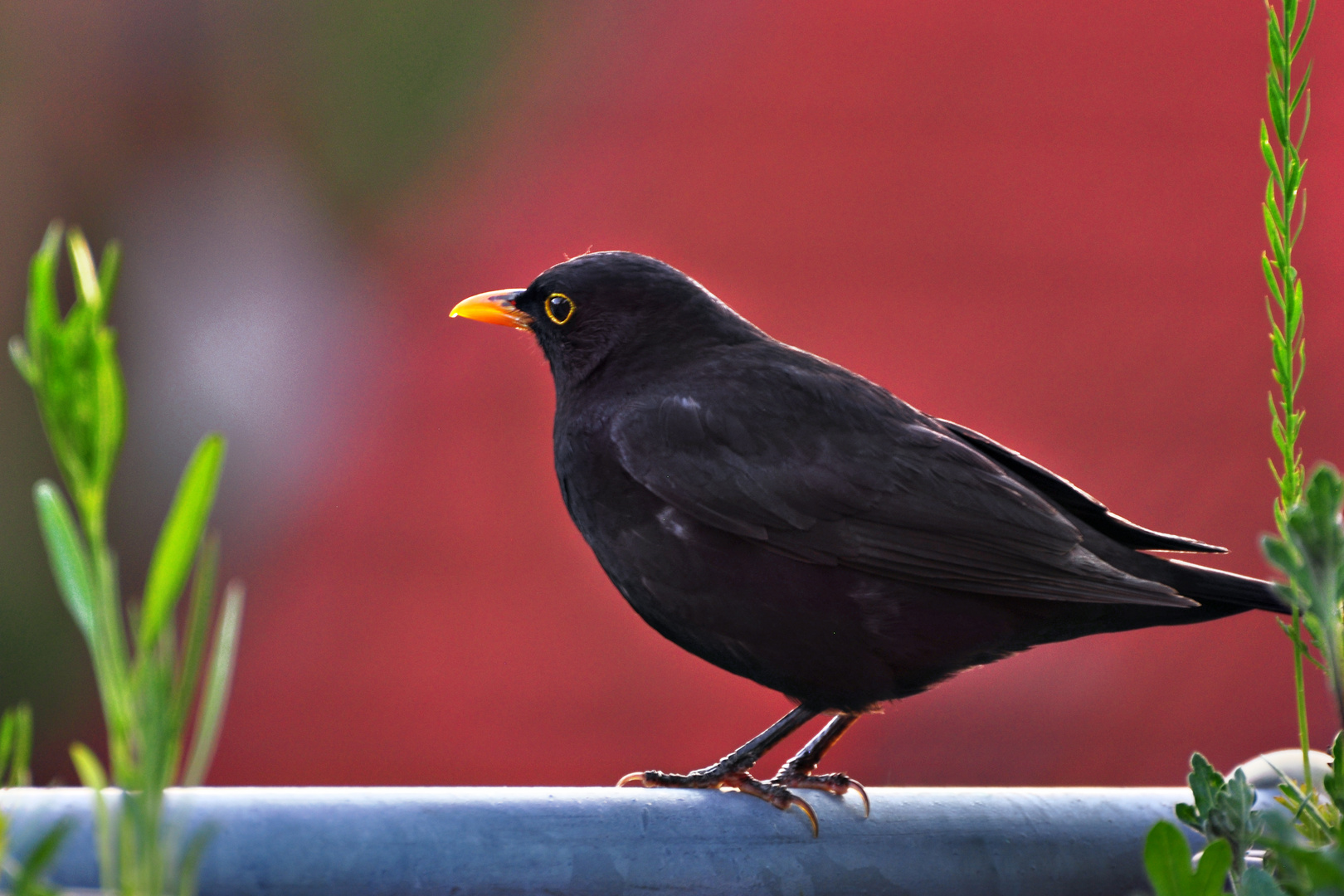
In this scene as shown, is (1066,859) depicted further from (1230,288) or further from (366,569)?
(1230,288)

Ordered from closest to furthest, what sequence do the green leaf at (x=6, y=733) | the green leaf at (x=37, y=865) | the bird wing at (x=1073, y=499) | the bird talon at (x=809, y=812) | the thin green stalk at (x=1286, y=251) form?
1. the green leaf at (x=37, y=865)
2. the green leaf at (x=6, y=733)
3. the thin green stalk at (x=1286, y=251)
4. the bird talon at (x=809, y=812)
5. the bird wing at (x=1073, y=499)

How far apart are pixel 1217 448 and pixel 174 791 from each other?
8.61 metres

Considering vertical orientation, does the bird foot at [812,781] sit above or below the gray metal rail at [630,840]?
below

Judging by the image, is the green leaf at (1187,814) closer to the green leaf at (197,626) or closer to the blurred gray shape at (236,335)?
the green leaf at (197,626)

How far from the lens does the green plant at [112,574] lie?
56 centimetres

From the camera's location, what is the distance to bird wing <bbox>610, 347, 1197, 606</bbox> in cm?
265

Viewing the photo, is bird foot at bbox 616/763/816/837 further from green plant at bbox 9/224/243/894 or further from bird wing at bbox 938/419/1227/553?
green plant at bbox 9/224/243/894

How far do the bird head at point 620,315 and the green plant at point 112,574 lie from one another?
2618mm

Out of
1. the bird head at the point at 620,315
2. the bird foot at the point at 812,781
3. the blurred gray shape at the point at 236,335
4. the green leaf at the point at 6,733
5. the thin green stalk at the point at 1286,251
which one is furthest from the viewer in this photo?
the blurred gray shape at the point at 236,335

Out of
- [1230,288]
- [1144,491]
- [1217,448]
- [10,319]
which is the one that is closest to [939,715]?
[1144,491]

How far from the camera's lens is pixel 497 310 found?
11.5 feet

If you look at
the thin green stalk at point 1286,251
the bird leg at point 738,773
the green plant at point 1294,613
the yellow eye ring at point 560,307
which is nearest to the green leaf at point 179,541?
the green plant at point 1294,613

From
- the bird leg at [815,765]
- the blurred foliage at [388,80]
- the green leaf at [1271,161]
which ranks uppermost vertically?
the blurred foliage at [388,80]

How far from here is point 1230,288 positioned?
848cm
